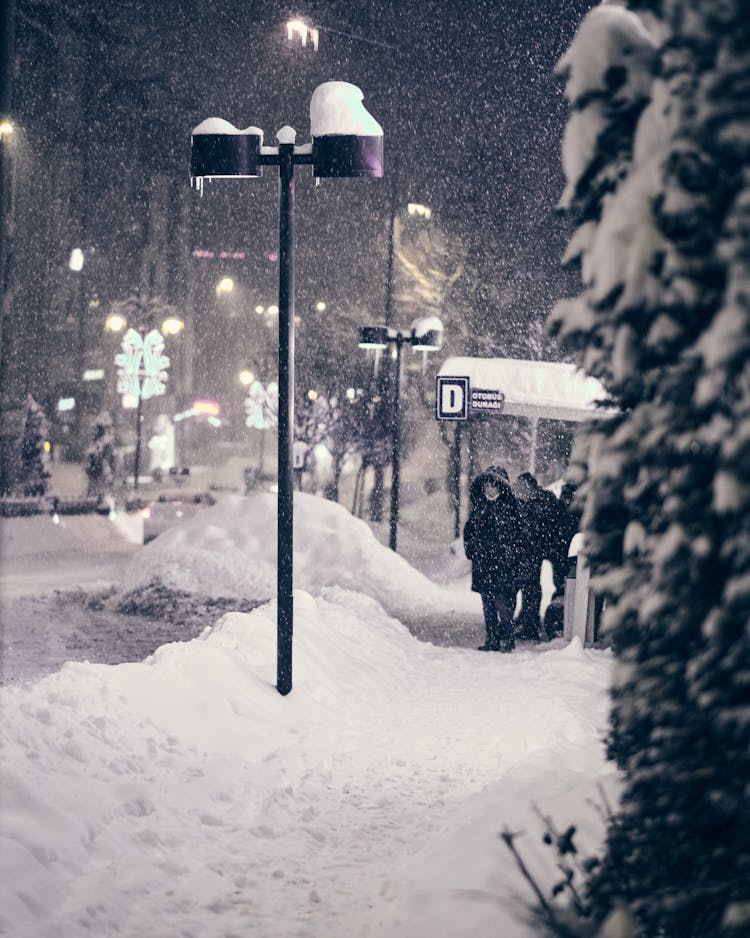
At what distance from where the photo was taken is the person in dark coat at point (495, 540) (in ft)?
39.1

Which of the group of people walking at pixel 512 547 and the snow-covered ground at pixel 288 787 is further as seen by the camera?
the group of people walking at pixel 512 547

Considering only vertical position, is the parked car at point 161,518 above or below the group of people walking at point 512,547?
below

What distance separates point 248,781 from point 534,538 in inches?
277

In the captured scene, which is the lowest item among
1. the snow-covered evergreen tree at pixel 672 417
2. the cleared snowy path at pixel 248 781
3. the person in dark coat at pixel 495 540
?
the cleared snowy path at pixel 248 781

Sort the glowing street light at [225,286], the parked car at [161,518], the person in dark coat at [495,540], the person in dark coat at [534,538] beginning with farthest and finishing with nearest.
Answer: the glowing street light at [225,286] < the parked car at [161,518] < the person in dark coat at [534,538] < the person in dark coat at [495,540]

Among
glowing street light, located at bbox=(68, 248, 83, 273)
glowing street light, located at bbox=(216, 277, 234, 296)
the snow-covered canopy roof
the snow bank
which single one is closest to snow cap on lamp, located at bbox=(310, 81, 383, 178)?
the snow-covered canopy roof

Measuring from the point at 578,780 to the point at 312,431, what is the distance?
3629 cm

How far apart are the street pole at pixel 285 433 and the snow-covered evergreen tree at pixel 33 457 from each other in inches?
1258

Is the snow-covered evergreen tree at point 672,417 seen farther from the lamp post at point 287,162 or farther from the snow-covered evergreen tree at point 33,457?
the snow-covered evergreen tree at point 33,457

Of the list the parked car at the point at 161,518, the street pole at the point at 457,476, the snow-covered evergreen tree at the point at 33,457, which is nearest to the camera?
the parked car at the point at 161,518

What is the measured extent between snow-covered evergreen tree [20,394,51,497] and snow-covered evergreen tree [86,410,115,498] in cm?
172

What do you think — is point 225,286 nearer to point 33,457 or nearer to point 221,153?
point 33,457

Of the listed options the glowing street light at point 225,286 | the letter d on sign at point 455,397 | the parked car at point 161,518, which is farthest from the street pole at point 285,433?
the glowing street light at point 225,286

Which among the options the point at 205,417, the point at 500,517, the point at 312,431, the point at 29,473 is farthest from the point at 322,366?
the point at 205,417
